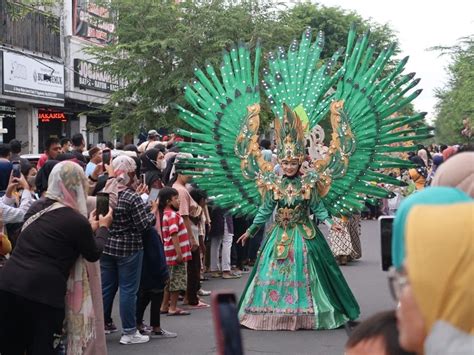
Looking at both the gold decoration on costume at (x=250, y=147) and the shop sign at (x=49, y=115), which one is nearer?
the gold decoration on costume at (x=250, y=147)

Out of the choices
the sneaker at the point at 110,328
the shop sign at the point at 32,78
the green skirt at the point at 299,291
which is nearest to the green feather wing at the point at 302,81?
the green skirt at the point at 299,291

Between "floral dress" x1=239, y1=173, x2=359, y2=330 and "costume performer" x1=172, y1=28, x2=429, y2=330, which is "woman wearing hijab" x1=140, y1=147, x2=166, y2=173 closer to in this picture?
"costume performer" x1=172, y1=28, x2=429, y2=330

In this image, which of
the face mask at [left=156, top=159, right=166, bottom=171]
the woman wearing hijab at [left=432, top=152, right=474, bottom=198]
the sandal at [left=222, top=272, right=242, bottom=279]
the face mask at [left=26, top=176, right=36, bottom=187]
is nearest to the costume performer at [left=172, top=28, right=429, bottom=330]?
the face mask at [left=156, top=159, right=166, bottom=171]

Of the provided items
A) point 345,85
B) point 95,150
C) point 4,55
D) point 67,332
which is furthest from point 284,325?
point 4,55

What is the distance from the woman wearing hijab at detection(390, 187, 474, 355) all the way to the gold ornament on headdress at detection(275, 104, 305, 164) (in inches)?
304

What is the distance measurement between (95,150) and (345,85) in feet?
15.1

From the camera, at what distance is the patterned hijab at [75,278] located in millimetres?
6398

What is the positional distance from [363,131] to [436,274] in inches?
327

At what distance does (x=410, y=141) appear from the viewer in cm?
1010

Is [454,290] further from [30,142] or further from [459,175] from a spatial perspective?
[30,142]

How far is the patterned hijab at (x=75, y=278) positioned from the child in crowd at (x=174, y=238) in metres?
3.76

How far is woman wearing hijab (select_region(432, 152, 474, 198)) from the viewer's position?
11.2ft

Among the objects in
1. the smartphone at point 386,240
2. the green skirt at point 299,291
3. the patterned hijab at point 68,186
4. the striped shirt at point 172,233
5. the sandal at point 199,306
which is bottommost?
the sandal at point 199,306

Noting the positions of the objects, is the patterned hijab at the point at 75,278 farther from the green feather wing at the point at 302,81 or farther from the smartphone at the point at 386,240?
the green feather wing at the point at 302,81
